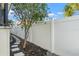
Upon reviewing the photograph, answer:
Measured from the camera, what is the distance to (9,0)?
300 centimetres

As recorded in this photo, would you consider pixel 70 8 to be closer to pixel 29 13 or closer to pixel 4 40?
pixel 29 13

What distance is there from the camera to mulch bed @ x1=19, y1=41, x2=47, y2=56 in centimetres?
302

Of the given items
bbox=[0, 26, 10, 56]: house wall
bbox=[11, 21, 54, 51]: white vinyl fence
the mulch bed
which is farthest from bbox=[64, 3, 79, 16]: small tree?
bbox=[0, 26, 10, 56]: house wall

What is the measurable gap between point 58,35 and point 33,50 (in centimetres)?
33

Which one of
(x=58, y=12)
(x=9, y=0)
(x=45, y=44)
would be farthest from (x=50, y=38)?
(x=9, y=0)

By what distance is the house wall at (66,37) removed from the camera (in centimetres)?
302

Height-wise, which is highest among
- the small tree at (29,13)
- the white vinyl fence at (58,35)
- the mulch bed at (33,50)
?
the small tree at (29,13)

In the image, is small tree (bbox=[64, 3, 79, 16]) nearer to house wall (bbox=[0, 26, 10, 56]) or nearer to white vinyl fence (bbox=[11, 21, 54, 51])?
white vinyl fence (bbox=[11, 21, 54, 51])

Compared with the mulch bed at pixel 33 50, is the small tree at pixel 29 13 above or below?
above

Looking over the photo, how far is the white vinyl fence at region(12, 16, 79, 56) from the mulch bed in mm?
41

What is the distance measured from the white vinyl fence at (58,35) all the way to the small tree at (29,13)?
0.19ft

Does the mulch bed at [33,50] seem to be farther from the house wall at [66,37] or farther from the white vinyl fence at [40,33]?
the house wall at [66,37]

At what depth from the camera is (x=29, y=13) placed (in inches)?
119

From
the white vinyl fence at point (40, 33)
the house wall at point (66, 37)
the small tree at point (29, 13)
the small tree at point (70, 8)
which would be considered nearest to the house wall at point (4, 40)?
the white vinyl fence at point (40, 33)
